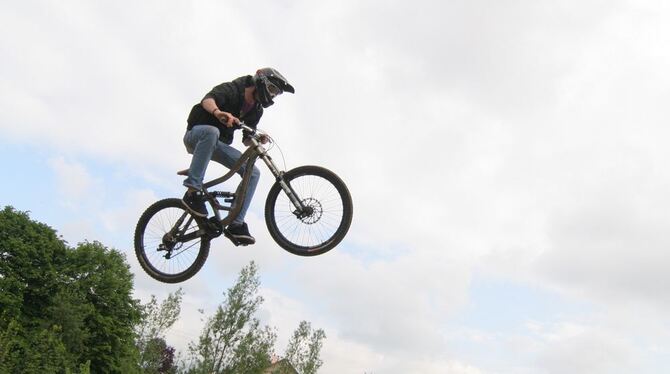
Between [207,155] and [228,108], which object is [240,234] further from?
[228,108]

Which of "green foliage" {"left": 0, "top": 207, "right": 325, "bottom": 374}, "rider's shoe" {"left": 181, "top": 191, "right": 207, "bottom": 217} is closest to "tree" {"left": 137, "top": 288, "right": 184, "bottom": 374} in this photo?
→ "green foliage" {"left": 0, "top": 207, "right": 325, "bottom": 374}

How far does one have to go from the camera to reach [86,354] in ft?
165

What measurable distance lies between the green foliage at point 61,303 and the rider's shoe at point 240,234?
1504 inches

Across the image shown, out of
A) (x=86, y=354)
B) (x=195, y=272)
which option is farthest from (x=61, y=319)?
(x=195, y=272)

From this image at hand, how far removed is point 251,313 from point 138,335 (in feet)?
33.7

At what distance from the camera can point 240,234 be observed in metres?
9.52

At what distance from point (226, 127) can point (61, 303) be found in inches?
1679

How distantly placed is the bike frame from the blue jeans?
0.09m

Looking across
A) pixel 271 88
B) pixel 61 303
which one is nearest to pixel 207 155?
pixel 271 88

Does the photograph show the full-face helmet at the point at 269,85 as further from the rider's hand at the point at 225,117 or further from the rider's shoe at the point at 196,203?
the rider's shoe at the point at 196,203

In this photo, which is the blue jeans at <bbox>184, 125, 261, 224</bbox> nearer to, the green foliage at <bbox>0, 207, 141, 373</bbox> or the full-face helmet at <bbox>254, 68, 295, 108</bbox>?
the full-face helmet at <bbox>254, 68, 295, 108</bbox>

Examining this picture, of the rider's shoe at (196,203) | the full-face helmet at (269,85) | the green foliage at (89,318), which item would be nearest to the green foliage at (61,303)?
the green foliage at (89,318)

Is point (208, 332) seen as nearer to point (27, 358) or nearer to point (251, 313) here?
point (251, 313)

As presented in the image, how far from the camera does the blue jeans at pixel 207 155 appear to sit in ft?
31.5
